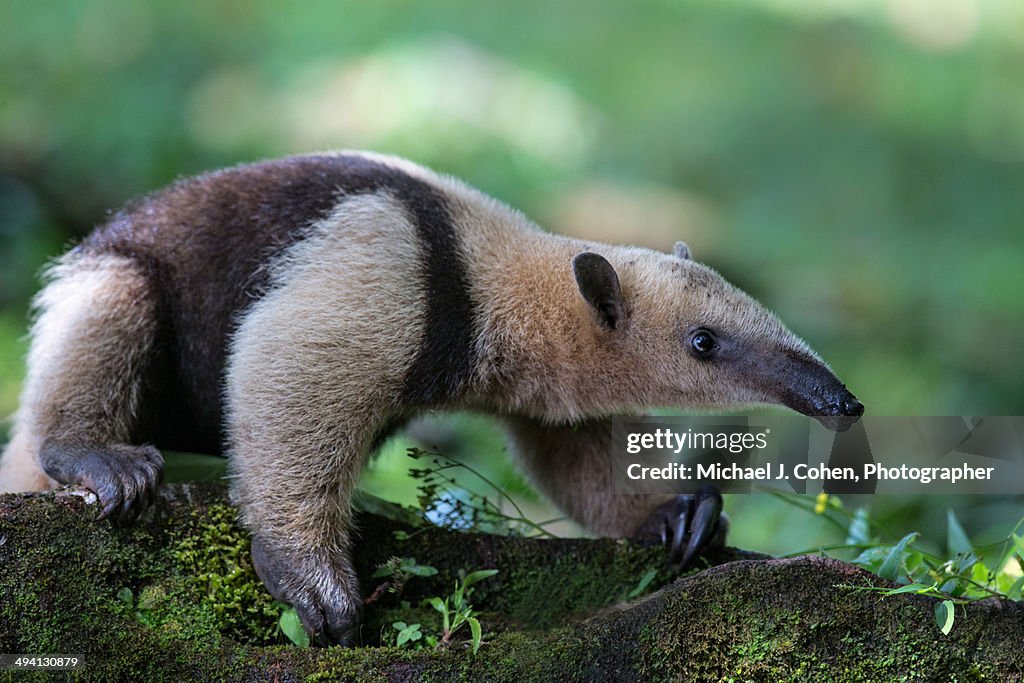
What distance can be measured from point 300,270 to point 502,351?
987 mm

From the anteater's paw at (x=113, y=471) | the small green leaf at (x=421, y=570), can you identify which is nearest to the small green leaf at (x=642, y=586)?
the small green leaf at (x=421, y=570)

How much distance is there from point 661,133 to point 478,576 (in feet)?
30.3

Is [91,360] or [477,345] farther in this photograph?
[91,360]

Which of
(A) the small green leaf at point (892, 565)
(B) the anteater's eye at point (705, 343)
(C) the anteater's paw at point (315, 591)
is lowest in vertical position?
(C) the anteater's paw at point (315, 591)

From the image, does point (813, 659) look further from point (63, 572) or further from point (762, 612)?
point (63, 572)

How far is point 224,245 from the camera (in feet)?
17.9

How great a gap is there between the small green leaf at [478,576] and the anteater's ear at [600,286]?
1281 millimetres

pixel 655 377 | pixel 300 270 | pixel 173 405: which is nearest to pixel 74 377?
pixel 173 405

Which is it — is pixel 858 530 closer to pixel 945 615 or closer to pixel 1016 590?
pixel 1016 590

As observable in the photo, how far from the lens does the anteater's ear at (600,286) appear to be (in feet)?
16.5

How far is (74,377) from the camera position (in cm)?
520

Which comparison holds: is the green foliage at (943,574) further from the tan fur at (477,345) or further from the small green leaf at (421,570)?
the small green leaf at (421,570)

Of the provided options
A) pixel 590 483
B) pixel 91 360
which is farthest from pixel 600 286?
pixel 91 360

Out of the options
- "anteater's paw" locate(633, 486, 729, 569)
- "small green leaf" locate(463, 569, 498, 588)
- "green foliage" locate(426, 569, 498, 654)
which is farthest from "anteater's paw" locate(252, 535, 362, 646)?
"anteater's paw" locate(633, 486, 729, 569)
